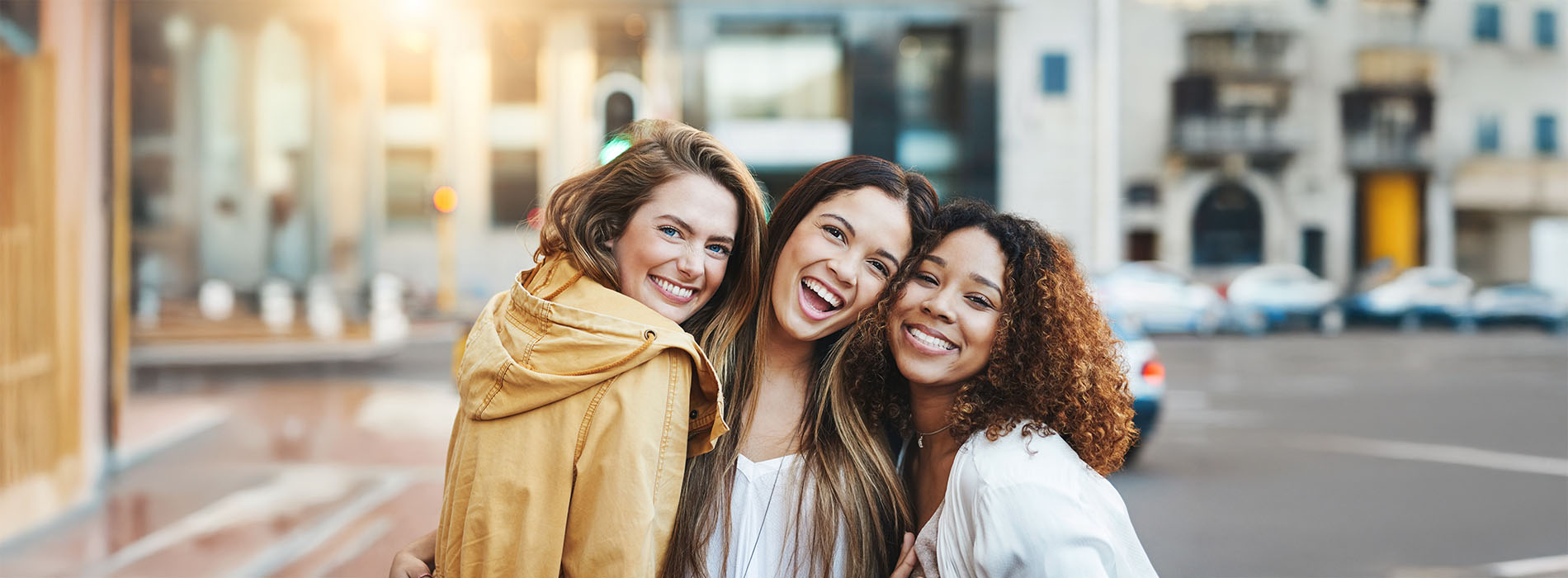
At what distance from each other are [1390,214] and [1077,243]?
38.8ft

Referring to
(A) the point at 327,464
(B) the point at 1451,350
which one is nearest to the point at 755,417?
(A) the point at 327,464

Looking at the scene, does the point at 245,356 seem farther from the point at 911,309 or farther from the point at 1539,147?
the point at 1539,147

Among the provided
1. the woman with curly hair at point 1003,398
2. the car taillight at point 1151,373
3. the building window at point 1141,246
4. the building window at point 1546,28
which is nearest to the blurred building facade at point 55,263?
the woman with curly hair at point 1003,398

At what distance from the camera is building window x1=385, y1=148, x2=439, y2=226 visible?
23.9m

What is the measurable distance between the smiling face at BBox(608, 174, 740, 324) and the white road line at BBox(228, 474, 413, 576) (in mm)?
3932

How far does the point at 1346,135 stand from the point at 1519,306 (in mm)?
6698

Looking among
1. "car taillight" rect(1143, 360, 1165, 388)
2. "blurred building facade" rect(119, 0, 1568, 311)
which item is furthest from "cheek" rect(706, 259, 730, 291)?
"blurred building facade" rect(119, 0, 1568, 311)

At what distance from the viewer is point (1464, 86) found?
2903 centimetres

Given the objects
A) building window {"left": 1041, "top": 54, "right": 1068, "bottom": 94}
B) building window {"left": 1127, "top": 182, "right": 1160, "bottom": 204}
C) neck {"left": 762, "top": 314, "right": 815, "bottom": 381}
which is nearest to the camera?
neck {"left": 762, "top": 314, "right": 815, "bottom": 381}

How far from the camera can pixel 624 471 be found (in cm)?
183

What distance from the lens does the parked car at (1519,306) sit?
2353 centimetres

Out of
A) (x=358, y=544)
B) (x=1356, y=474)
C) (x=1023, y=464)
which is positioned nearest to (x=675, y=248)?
(x=1023, y=464)

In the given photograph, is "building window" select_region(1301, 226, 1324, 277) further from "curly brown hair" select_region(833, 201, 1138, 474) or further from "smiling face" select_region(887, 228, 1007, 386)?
"smiling face" select_region(887, 228, 1007, 386)

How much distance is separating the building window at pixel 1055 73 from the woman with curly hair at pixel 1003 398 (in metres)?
21.8
